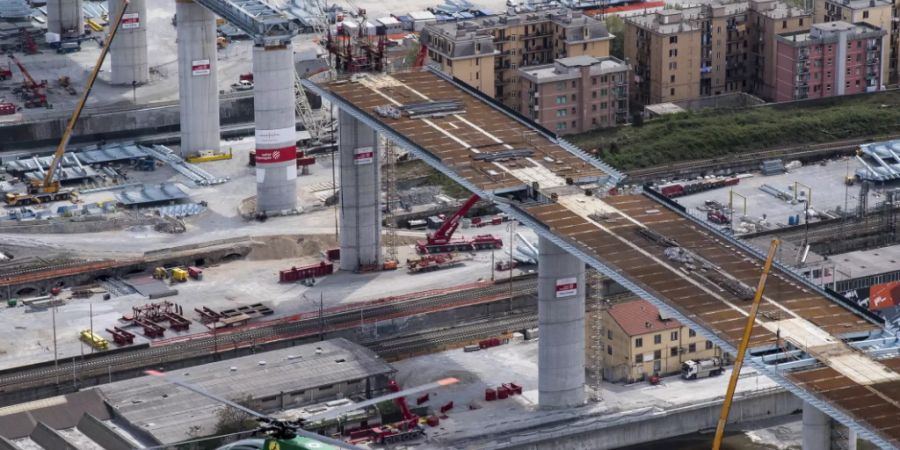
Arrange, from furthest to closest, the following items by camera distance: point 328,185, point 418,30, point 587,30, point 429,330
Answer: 1. point 418,30
2. point 587,30
3. point 328,185
4. point 429,330

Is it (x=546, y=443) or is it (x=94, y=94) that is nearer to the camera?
(x=546, y=443)

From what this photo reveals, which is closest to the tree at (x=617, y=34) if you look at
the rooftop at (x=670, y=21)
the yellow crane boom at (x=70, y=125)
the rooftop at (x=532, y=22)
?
the rooftop at (x=670, y=21)

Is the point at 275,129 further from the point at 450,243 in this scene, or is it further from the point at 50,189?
the point at 50,189

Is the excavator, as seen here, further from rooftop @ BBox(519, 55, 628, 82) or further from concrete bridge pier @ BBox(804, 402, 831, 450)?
concrete bridge pier @ BBox(804, 402, 831, 450)

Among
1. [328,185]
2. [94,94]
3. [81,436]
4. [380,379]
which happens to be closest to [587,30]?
[328,185]

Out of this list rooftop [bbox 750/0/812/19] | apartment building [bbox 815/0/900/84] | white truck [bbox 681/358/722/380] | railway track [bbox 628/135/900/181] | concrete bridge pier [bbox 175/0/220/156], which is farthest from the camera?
apartment building [bbox 815/0/900/84]

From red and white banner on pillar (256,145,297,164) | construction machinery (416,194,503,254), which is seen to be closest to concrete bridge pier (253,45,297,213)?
red and white banner on pillar (256,145,297,164)

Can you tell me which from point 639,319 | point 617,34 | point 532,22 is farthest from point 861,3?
point 639,319

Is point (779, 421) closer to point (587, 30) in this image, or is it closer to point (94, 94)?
point (587, 30)
